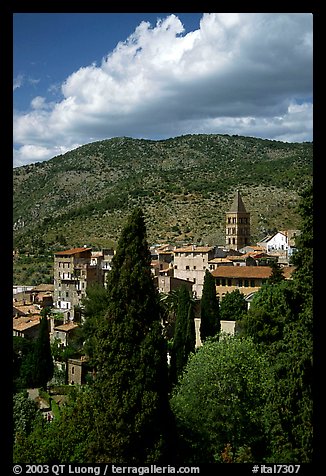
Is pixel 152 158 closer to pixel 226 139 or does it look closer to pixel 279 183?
pixel 226 139

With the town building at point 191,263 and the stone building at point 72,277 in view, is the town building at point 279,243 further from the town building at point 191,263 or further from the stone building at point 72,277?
the stone building at point 72,277

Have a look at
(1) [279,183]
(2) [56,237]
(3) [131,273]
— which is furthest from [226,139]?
(3) [131,273]

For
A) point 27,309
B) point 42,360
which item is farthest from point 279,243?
point 42,360

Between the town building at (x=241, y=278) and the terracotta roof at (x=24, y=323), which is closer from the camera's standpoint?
the terracotta roof at (x=24, y=323)

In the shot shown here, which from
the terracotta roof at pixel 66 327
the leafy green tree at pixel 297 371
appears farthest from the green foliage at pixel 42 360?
the leafy green tree at pixel 297 371

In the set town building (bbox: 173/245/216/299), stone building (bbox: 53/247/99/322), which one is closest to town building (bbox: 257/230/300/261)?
town building (bbox: 173/245/216/299)
